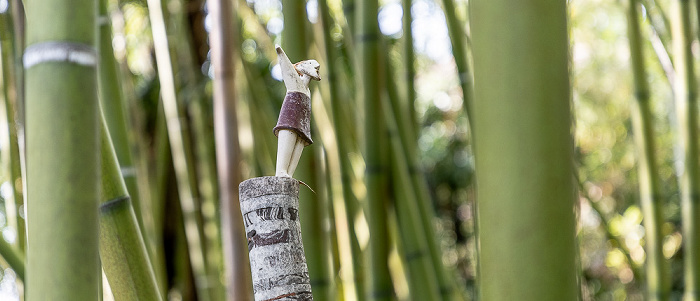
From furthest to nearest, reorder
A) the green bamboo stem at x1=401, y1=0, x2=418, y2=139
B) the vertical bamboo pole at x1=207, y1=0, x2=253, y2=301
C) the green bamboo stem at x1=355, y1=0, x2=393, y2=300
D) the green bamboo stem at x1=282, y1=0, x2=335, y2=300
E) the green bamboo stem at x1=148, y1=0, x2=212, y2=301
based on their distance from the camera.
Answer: the green bamboo stem at x1=148, y1=0, x2=212, y2=301
the green bamboo stem at x1=401, y1=0, x2=418, y2=139
the green bamboo stem at x1=355, y1=0, x2=393, y2=300
the green bamboo stem at x1=282, y1=0, x2=335, y2=300
the vertical bamboo pole at x1=207, y1=0, x2=253, y2=301

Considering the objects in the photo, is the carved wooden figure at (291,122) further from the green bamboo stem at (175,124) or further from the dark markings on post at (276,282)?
the green bamboo stem at (175,124)

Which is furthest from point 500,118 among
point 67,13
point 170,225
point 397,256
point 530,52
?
point 170,225

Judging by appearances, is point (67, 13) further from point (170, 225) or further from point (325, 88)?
point (170, 225)

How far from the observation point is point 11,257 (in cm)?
48

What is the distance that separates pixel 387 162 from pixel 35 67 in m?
0.45

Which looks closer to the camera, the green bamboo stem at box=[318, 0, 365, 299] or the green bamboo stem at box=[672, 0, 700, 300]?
the green bamboo stem at box=[318, 0, 365, 299]

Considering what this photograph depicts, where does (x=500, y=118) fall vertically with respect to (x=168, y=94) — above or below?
below

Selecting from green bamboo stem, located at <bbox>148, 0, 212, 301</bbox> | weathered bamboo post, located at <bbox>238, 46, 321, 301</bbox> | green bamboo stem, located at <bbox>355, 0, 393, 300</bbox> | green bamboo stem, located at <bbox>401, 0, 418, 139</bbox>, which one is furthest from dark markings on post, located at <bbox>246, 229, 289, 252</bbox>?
green bamboo stem, located at <bbox>148, 0, 212, 301</bbox>

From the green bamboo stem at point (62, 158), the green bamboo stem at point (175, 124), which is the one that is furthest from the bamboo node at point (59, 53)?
the green bamboo stem at point (175, 124)

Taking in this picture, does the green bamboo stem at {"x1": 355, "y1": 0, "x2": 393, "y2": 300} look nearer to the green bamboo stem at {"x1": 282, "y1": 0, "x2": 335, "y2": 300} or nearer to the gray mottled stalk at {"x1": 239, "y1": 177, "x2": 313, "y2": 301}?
the green bamboo stem at {"x1": 282, "y1": 0, "x2": 335, "y2": 300}

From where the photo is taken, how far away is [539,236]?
0.97 feet

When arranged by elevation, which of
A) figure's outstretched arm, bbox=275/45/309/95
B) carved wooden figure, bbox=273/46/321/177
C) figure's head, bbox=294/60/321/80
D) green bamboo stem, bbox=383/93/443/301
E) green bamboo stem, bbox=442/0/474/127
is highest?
green bamboo stem, bbox=442/0/474/127

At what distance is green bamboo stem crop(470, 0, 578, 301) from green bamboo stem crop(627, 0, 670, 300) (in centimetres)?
71

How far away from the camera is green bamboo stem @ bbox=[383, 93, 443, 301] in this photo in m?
0.75
